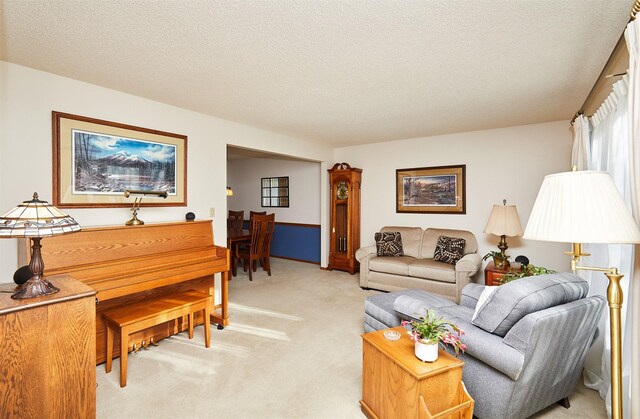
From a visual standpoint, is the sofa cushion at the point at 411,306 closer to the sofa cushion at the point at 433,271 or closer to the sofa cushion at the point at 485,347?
the sofa cushion at the point at 485,347

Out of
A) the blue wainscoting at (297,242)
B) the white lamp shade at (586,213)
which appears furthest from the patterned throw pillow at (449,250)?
the white lamp shade at (586,213)

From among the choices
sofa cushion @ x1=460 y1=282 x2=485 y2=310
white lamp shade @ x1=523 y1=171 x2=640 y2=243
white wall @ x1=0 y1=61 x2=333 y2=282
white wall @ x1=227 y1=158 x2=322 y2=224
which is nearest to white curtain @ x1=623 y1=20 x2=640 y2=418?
white lamp shade @ x1=523 y1=171 x2=640 y2=243

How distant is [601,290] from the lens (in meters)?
2.42

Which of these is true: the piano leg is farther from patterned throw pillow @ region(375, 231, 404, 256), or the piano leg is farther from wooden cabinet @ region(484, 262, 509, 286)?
wooden cabinet @ region(484, 262, 509, 286)

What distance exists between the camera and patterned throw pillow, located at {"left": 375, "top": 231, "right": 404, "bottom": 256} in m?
4.71

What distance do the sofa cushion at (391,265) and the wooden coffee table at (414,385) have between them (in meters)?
2.50

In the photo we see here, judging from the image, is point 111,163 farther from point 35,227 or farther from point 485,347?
point 485,347

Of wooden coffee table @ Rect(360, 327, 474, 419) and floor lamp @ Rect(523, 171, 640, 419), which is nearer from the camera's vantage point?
floor lamp @ Rect(523, 171, 640, 419)

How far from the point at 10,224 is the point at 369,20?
7.04 feet

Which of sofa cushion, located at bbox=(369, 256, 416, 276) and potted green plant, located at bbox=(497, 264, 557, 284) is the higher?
potted green plant, located at bbox=(497, 264, 557, 284)

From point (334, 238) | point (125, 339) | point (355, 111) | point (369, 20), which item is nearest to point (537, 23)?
point (369, 20)

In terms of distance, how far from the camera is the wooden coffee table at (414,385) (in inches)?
58.5

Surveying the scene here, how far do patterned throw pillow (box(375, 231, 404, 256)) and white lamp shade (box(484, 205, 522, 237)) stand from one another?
138 cm

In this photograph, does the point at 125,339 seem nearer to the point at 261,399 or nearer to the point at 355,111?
the point at 261,399
